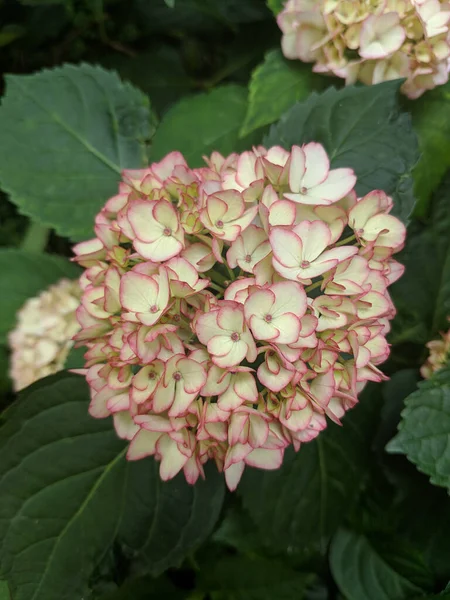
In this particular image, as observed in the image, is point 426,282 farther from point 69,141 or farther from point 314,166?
point 69,141

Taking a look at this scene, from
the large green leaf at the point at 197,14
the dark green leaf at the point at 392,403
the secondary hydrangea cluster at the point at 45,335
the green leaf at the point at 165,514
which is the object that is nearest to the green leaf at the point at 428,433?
the dark green leaf at the point at 392,403

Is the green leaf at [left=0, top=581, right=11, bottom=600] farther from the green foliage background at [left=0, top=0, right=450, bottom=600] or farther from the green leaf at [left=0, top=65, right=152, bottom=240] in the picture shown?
the green leaf at [left=0, top=65, right=152, bottom=240]

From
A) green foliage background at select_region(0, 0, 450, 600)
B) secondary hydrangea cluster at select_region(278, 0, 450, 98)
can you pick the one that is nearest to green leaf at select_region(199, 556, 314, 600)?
green foliage background at select_region(0, 0, 450, 600)

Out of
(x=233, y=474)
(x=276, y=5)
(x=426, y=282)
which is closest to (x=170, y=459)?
(x=233, y=474)

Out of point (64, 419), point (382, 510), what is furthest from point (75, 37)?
point (382, 510)

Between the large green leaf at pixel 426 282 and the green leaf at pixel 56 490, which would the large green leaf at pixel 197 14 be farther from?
the green leaf at pixel 56 490
